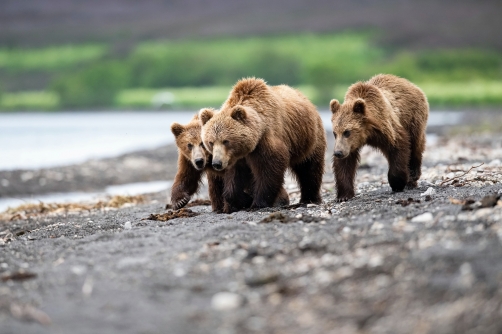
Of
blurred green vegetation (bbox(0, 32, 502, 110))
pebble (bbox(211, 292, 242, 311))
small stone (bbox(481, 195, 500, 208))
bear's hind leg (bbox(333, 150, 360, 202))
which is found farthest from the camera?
blurred green vegetation (bbox(0, 32, 502, 110))

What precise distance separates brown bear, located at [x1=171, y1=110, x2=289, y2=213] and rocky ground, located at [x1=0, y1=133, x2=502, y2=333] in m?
1.33

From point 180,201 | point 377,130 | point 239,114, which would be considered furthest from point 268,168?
point 180,201

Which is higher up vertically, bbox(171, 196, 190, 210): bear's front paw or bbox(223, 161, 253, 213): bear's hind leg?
bbox(223, 161, 253, 213): bear's hind leg

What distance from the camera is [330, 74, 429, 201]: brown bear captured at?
26.3ft

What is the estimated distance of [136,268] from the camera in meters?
5.14

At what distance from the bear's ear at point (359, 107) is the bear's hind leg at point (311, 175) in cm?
87

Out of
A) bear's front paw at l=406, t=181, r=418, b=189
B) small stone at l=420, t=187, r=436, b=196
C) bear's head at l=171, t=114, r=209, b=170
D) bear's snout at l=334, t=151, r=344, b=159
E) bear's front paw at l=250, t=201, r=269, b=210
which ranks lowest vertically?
bear's front paw at l=406, t=181, r=418, b=189

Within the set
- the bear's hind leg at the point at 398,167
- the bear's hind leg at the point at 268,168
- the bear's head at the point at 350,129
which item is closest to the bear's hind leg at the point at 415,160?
the bear's hind leg at the point at 398,167

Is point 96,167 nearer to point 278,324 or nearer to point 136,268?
point 136,268

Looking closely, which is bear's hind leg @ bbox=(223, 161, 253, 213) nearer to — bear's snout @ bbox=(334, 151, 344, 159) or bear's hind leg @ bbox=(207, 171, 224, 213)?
bear's hind leg @ bbox=(207, 171, 224, 213)

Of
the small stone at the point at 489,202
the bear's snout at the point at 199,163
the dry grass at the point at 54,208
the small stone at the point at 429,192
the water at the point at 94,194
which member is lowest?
the water at the point at 94,194

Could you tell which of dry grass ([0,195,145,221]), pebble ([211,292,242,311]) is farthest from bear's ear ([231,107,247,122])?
dry grass ([0,195,145,221])

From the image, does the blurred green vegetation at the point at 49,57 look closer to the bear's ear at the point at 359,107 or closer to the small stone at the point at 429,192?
the bear's ear at the point at 359,107

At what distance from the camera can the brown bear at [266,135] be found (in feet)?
24.7
